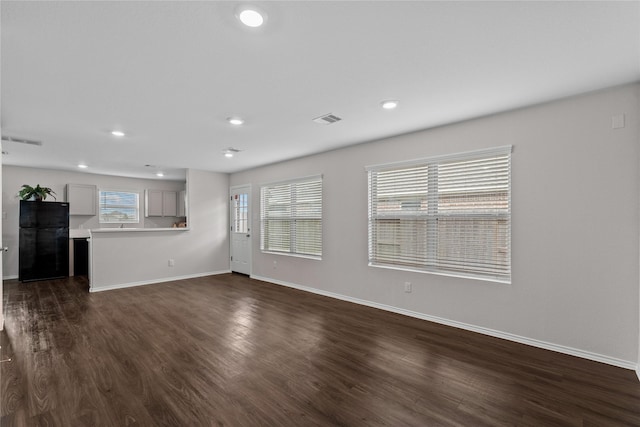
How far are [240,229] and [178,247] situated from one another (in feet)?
4.57

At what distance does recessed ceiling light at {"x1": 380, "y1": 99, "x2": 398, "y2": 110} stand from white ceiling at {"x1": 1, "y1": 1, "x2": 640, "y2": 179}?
0.10 meters

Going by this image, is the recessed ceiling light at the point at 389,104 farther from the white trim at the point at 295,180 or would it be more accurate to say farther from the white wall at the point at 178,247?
the white wall at the point at 178,247

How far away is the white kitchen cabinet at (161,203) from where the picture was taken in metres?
7.92

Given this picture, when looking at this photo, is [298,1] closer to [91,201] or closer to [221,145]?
[221,145]

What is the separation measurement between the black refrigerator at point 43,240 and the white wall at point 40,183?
0.62 metres

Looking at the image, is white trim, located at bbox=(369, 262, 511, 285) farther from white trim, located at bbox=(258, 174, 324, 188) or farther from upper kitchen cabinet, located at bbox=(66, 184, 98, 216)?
upper kitchen cabinet, located at bbox=(66, 184, 98, 216)

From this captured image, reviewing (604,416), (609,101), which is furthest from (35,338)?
(609,101)

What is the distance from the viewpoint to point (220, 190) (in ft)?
23.5

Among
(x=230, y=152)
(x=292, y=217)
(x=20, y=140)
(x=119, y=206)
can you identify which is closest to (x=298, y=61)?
(x=230, y=152)

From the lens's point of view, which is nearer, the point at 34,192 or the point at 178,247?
the point at 34,192

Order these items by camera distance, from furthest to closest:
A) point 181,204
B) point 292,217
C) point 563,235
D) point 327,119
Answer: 1. point 181,204
2. point 292,217
3. point 327,119
4. point 563,235

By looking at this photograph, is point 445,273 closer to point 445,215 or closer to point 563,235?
point 445,215

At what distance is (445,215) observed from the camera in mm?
3594

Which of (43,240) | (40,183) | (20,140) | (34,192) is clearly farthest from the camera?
(40,183)
